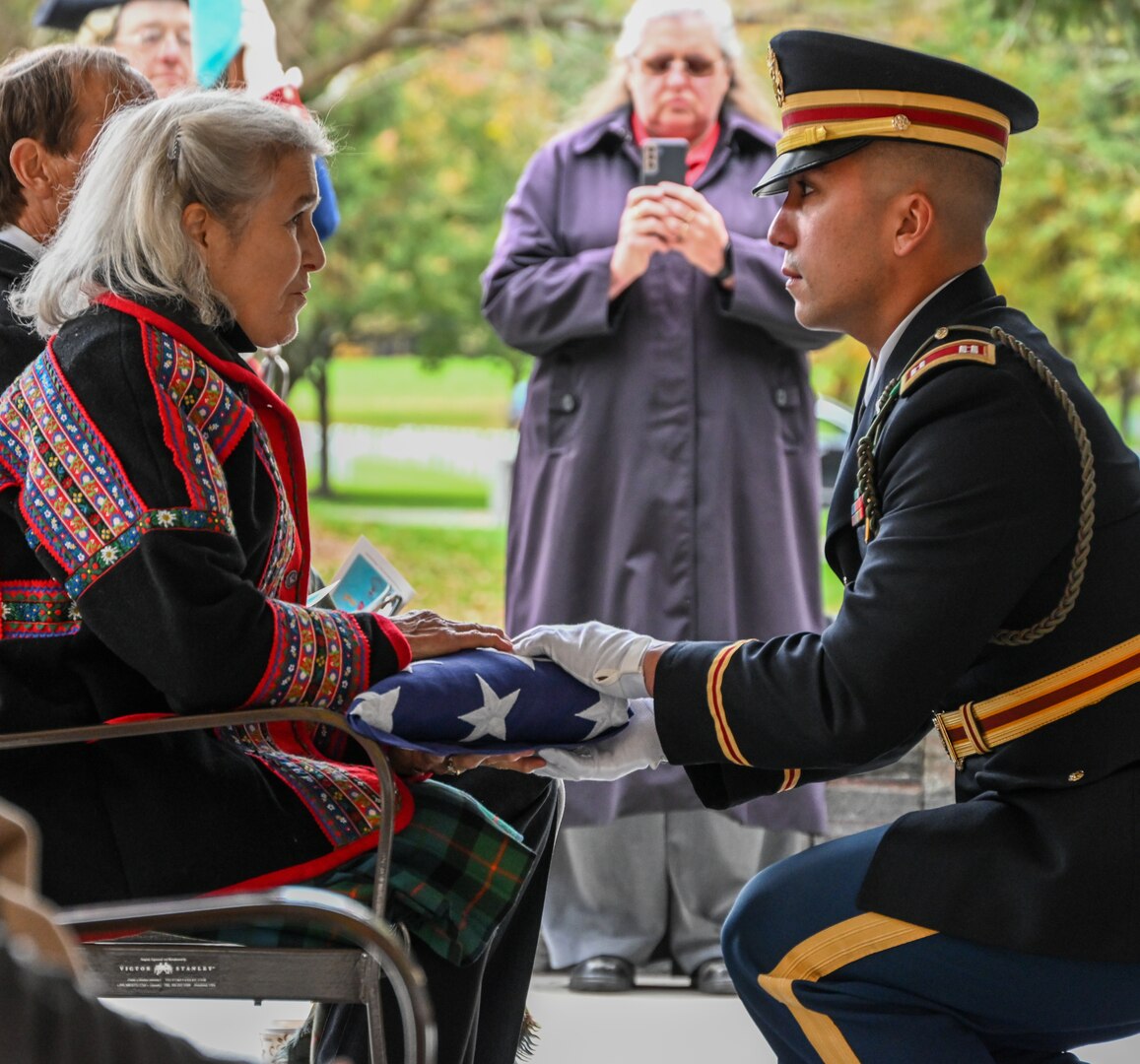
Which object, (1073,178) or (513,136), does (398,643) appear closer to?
(1073,178)

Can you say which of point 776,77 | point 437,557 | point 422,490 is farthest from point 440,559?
point 776,77

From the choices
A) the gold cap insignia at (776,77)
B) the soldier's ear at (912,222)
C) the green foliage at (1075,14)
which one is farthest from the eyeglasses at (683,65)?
the green foliage at (1075,14)

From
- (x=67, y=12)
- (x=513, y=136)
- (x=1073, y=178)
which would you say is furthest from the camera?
(x=513, y=136)

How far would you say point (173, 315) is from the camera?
2.16 m

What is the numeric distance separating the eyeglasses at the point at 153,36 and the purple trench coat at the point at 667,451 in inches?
34.3

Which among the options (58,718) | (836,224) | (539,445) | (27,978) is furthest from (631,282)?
(27,978)

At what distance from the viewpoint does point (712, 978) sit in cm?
364

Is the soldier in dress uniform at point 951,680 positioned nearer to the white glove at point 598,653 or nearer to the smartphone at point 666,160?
the white glove at point 598,653

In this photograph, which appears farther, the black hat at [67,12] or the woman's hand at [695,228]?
the black hat at [67,12]

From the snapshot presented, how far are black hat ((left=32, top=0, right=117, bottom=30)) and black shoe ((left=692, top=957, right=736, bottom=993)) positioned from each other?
2.54m

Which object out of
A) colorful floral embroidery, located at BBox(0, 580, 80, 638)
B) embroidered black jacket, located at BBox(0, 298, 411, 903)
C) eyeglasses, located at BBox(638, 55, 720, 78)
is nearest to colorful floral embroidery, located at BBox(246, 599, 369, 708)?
embroidered black jacket, located at BBox(0, 298, 411, 903)

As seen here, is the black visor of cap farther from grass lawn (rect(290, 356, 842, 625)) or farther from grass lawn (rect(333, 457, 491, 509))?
grass lawn (rect(333, 457, 491, 509))

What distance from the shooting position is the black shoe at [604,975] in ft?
11.9

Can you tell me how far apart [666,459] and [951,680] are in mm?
1874
